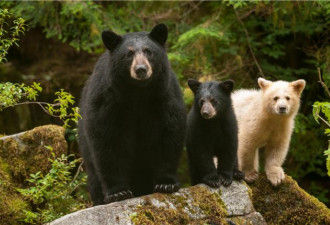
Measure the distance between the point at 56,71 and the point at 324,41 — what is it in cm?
613

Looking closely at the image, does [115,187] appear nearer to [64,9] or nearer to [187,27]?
[64,9]

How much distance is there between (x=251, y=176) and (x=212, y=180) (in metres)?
0.87

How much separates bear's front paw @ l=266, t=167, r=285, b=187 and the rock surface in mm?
442

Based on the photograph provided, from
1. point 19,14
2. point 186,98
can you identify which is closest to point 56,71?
point 19,14

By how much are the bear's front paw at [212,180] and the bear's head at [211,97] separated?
66 cm

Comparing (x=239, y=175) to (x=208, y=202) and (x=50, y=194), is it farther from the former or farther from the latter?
(x=50, y=194)

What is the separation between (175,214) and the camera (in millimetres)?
5145

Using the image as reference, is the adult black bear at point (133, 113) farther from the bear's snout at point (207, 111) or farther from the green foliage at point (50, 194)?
the green foliage at point (50, 194)

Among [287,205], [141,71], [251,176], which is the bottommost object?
[287,205]

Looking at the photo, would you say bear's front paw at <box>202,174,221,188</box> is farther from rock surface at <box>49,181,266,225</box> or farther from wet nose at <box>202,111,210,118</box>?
wet nose at <box>202,111,210,118</box>

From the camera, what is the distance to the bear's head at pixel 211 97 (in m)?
5.93

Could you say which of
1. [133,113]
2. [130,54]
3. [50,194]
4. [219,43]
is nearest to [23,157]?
[50,194]

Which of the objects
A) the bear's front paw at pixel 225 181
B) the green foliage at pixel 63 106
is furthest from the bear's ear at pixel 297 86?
the green foliage at pixel 63 106

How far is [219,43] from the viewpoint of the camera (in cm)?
1020
